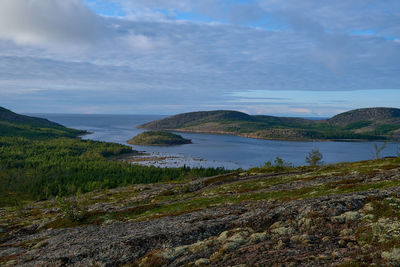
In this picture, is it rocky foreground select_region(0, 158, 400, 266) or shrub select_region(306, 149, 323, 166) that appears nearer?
rocky foreground select_region(0, 158, 400, 266)

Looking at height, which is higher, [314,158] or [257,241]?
[257,241]

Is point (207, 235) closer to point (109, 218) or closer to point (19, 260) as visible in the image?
point (19, 260)

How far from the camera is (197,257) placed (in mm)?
Answer: 19156

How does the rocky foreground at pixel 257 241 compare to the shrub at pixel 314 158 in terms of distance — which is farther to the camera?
the shrub at pixel 314 158

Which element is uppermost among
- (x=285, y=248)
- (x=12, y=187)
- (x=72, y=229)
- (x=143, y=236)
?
(x=285, y=248)

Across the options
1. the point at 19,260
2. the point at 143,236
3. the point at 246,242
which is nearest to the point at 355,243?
the point at 246,242

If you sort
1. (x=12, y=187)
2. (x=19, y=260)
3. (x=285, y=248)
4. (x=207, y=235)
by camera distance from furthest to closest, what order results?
(x=12, y=187) < (x=19, y=260) < (x=207, y=235) < (x=285, y=248)

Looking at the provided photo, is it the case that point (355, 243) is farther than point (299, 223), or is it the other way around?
point (299, 223)

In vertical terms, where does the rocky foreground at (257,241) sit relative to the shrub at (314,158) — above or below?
above

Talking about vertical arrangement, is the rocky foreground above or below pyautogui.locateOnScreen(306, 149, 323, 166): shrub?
above

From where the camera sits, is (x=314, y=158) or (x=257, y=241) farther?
(x=314, y=158)

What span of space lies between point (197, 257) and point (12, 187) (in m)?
180

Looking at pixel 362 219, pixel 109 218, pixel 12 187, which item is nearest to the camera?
pixel 362 219

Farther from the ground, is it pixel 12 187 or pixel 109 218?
pixel 109 218
